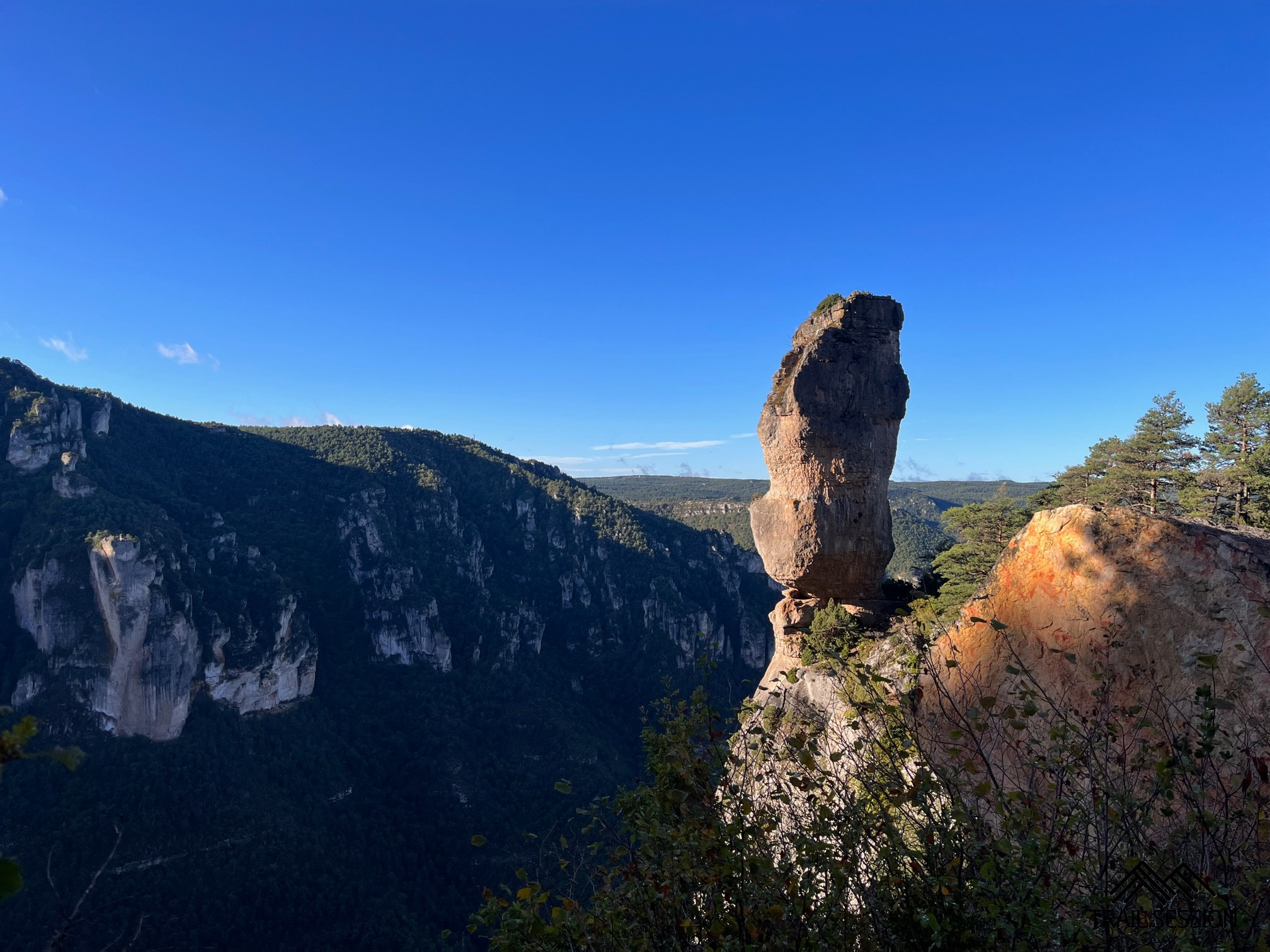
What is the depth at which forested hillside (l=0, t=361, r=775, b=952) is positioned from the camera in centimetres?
4900

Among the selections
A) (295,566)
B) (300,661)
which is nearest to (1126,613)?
(300,661)

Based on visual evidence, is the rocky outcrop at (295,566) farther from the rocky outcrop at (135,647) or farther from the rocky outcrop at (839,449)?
the rocky outcrop at (839,449)

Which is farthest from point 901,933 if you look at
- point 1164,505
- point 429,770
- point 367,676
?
point 367,676

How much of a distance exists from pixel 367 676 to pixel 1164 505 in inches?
3538

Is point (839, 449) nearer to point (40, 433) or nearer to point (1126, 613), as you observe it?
point (1126, 613)

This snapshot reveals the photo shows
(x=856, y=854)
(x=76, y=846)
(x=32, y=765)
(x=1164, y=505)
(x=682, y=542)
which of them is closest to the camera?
(x=856, y=854)

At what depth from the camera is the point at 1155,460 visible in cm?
2331

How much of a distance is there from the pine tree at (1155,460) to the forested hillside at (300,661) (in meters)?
25.2

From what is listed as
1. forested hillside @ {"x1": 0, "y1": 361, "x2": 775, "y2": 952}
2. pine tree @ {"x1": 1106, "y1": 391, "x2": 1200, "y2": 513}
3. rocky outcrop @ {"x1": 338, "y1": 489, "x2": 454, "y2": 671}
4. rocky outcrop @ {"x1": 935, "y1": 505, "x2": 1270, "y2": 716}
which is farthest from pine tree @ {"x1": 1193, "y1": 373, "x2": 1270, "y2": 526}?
rocky outcrop @ {"x1": 338, "y1": 489, "x2": 454, "y2": 671}

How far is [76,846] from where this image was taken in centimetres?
4459

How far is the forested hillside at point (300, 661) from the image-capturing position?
4900 cm

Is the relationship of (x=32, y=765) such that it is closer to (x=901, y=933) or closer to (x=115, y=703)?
(x=115, y=703)

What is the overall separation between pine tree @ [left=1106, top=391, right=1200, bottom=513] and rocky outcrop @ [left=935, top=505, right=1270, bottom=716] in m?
19.8

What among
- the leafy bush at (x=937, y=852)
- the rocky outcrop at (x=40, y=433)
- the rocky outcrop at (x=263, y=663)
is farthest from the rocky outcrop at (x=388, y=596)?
the leafy bush at (x=937, y=852)
